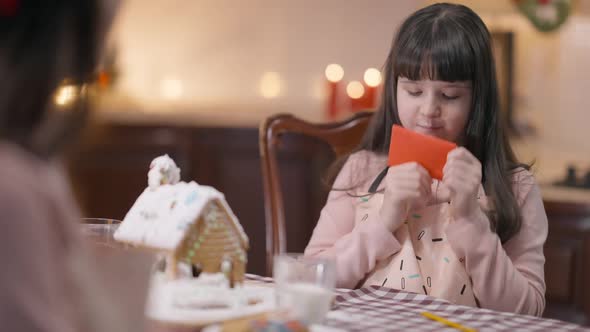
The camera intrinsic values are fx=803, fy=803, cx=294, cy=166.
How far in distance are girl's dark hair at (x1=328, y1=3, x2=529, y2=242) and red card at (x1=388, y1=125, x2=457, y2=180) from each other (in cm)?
17

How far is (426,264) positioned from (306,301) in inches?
20.2

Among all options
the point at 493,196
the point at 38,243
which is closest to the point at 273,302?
the point at 38,243

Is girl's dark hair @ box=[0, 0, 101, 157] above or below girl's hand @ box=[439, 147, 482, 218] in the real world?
above

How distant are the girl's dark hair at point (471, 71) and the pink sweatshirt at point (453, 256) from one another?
1.3 inches

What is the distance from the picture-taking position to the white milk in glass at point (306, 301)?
91 centimetres

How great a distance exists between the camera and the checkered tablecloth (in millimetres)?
984

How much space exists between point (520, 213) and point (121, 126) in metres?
2.06

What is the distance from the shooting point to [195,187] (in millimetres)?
1014

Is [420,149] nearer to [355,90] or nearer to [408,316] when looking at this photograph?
[408,316]

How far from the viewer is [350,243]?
138cm

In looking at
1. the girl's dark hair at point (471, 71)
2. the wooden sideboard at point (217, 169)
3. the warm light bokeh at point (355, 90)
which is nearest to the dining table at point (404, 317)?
the girl's dark hair at point (471, 71)

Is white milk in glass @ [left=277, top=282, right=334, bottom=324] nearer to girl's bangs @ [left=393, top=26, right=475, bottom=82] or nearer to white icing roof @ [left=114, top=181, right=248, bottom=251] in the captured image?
white icing roof @ [left=114, top=181, right=248, bottom=251]

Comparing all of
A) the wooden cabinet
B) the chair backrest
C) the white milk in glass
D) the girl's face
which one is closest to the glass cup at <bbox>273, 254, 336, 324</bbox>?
the white milk in glass

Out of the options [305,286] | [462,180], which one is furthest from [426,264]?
[305,286]
